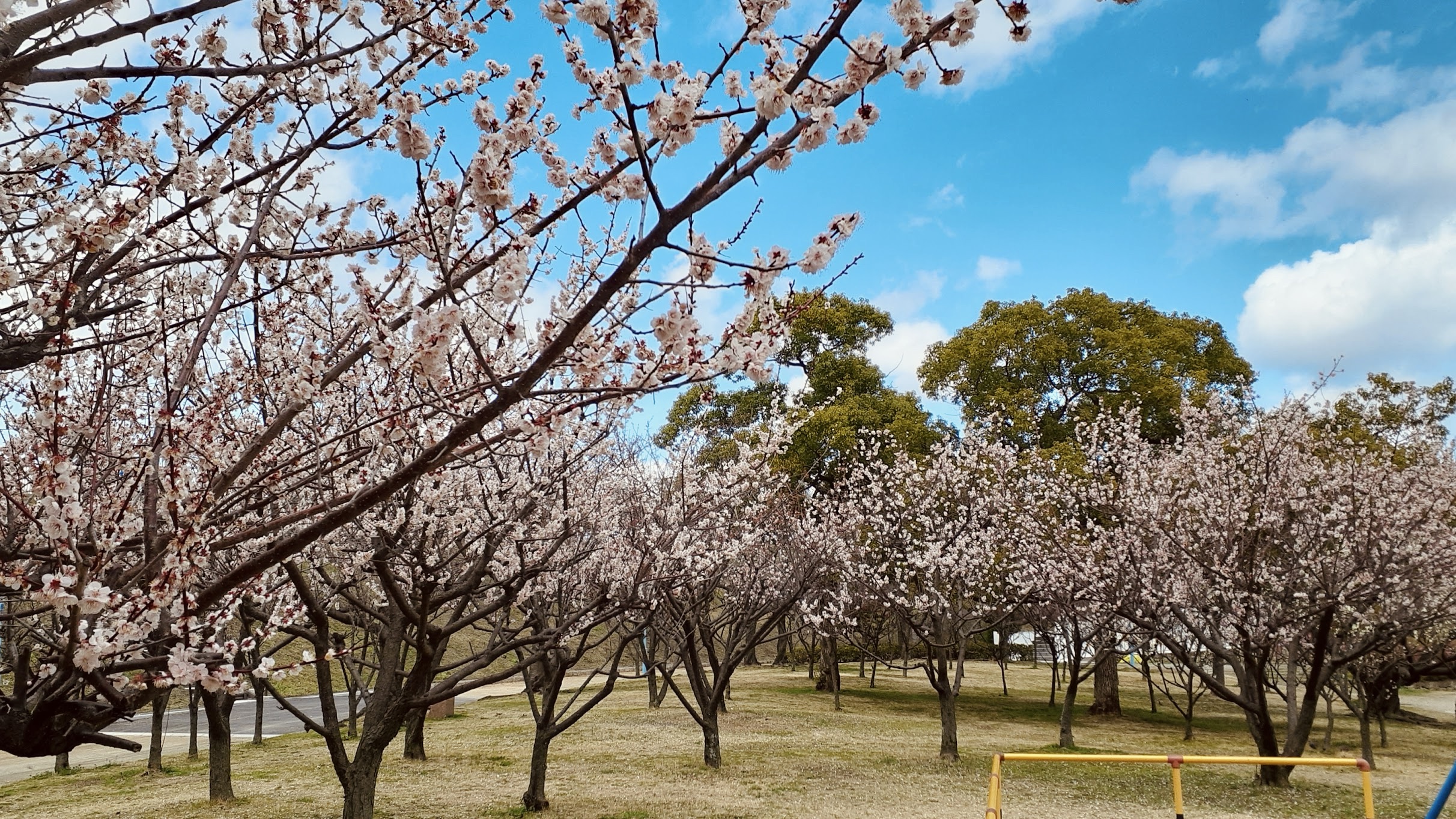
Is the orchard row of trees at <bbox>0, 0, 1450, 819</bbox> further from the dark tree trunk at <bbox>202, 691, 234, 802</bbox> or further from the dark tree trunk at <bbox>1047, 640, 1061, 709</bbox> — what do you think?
the dark tree trunk at <bbox>1047, 640, 1061, 709</bbox>

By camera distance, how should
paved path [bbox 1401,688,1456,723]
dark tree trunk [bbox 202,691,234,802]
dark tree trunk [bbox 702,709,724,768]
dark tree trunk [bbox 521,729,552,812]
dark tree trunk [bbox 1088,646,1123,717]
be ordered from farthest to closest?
1. paved path [bbox 1401,688,1456,723]
2. dark tree trunk [bbox 1088,646,1123,717]
3. dark tree trunk [bbox 702,709,724,768]
4. dark tree trunk [bbox 202,691,234,802]
5. dark tree trunk [bbox 521,729,552,812]

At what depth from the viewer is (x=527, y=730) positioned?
16.2 m

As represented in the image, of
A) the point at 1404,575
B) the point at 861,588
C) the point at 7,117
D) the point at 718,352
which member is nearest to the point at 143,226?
the point at 7,117

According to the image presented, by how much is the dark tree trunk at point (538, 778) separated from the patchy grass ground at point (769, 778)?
230 millimetres

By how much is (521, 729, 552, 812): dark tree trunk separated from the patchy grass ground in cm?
23

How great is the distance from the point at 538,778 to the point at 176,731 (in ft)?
49.8

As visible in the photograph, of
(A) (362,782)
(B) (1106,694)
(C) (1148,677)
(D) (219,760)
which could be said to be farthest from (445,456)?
(B) (1106,694)

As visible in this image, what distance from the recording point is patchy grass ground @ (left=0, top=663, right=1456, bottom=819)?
928cm

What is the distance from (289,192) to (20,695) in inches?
102

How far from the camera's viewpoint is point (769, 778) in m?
10.9

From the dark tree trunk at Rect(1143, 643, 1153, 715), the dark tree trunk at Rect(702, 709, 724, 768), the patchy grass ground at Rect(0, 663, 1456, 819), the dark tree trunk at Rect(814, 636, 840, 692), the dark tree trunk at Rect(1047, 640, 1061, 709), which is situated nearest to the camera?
the patchy grass ground at Rect(0, 663, 1456, 819)

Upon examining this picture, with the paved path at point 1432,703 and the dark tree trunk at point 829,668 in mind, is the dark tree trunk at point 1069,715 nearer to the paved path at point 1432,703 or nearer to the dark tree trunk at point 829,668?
the dark tree trunk at point 829,668

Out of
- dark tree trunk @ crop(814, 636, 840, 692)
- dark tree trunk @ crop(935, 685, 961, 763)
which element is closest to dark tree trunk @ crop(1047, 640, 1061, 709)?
dark tree trunk @ crop(814, 636, 840, 692)

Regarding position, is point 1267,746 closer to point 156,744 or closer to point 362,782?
point 362,782
